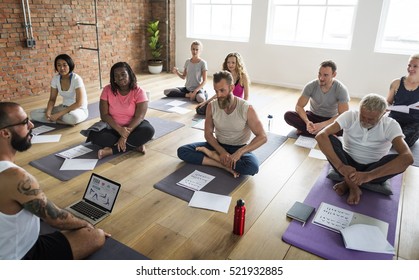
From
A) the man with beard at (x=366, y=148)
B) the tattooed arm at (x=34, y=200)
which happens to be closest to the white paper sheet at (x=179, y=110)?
the man with beard at (x=366, y=148)

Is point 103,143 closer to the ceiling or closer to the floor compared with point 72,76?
closer to the floor

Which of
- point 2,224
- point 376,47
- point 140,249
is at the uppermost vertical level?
point 376,47

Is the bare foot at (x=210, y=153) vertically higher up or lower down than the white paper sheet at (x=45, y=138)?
higher up

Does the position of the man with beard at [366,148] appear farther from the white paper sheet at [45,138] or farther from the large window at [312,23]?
the large window at [312,23]

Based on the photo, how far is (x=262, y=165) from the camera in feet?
9.62

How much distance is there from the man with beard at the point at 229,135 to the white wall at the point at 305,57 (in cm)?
346

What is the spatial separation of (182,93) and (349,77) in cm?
278

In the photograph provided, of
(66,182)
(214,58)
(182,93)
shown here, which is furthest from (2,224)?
(214,58)

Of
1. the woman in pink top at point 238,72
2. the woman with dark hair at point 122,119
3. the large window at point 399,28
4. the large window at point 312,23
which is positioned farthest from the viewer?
the large window at point 312,23

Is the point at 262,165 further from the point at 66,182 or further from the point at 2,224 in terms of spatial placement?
the point at 2,224

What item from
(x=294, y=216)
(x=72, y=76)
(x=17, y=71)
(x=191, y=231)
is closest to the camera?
(x=191, y=231)

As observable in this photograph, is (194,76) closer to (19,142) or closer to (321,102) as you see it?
(321,102)

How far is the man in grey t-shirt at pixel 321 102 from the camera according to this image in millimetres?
3298

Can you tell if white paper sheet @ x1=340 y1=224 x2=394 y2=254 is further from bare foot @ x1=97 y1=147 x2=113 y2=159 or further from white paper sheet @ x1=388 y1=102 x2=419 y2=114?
bare foot @ x1=97 y1=147 x2=113 y2=159
